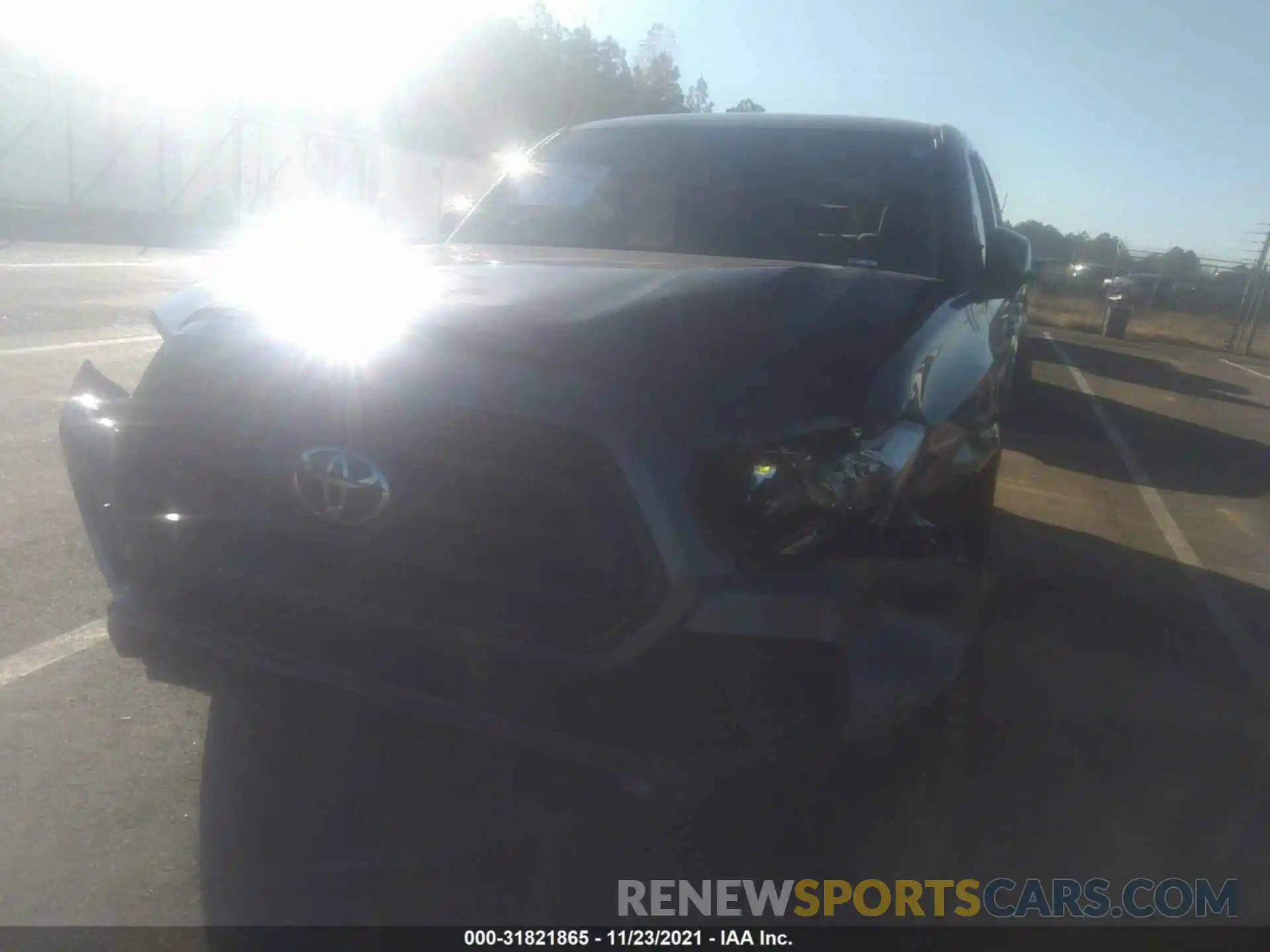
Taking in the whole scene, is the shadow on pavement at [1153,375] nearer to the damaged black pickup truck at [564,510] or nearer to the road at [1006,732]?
the road at [1006,732]

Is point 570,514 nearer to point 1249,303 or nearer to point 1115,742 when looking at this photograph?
point 1115,742

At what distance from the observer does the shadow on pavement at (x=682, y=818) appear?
2330 mm

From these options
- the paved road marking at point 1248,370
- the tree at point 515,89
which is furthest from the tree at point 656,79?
the paved road marking at point 1248,370

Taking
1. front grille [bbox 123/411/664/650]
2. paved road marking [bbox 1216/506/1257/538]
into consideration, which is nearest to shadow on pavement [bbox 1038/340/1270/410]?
paved road marking [bbox 1216/506/1257/538]

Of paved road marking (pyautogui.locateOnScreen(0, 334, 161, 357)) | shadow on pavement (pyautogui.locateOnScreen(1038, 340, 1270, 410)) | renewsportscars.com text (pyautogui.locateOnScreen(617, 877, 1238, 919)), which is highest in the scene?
renewsportscars.com text (pyautogui.locateOnScreen(617, 877, 1238, 919))

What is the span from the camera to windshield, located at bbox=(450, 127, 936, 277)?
13.0 feet

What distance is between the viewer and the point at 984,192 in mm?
5488

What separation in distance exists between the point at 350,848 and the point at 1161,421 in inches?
406

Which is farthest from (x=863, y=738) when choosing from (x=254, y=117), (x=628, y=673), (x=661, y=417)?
(x=254, y=117)

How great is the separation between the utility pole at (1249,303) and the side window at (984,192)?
22741 millimetres

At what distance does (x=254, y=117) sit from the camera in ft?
119

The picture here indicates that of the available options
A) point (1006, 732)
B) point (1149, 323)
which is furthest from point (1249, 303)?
point (1006, 732)

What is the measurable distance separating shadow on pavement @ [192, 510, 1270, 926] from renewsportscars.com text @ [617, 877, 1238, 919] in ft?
0.11

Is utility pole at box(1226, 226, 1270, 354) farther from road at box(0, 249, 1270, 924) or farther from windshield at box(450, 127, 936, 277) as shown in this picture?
windshield at box(450, 127, 936, 277)
